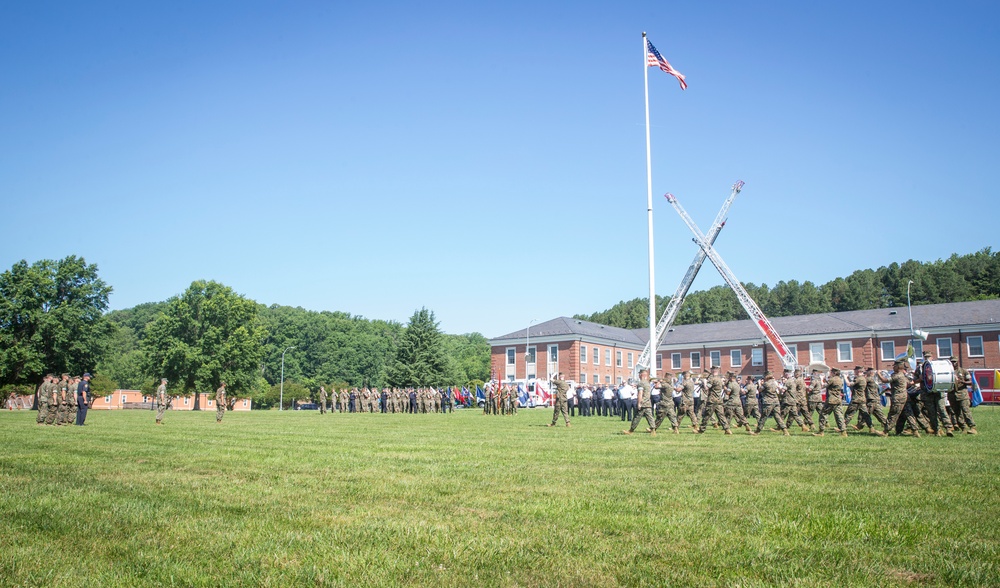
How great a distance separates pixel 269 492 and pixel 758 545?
553cm

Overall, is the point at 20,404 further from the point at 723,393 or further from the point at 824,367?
the point at 824,367

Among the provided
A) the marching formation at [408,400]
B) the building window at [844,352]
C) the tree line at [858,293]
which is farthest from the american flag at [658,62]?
the tree line at [858,293]

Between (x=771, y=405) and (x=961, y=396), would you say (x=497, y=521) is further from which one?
(x=961, y=396)

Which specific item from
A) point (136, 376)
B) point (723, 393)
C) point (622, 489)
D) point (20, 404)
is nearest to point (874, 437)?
point (723, 393)

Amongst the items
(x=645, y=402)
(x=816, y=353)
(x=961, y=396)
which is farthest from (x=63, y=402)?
(x=816, y=353)

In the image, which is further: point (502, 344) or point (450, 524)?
point (502, 344)

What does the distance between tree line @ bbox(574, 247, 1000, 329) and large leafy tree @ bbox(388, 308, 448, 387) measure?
59.8 meters

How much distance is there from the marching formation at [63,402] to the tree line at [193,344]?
40.1 metres

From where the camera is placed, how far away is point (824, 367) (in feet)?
237

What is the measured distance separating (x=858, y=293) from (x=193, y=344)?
311ft

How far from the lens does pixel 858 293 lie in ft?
370

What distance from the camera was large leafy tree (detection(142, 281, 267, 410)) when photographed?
77812mm

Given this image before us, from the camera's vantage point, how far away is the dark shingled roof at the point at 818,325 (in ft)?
227

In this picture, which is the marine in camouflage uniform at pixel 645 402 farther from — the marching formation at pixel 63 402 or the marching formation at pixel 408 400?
the marching formation at pixel 408 400
